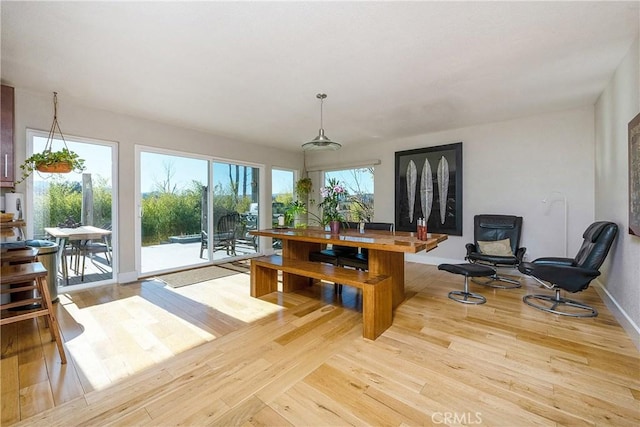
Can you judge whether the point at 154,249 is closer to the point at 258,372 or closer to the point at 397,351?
the point at 258,372

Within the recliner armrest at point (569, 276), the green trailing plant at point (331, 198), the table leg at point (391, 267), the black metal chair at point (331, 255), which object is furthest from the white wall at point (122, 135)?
the recliner armrest at point (569, 276)

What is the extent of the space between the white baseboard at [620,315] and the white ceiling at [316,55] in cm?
228

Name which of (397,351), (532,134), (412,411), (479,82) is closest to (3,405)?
(412,411)

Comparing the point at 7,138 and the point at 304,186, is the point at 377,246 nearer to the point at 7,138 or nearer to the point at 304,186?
the point at 7,138

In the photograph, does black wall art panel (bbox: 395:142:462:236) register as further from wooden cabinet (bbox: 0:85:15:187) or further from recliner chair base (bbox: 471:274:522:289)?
wooden cabinet (bbox: 0:85:15:187)

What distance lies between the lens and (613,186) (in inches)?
111

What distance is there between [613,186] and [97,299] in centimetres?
579

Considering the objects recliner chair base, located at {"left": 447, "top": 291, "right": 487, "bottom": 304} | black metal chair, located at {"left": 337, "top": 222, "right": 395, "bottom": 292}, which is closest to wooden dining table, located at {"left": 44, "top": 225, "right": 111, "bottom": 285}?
black metal chair, located at {"left": 337, "top": 222, "right": 395, "bottom": 292}

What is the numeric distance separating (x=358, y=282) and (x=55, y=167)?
134 inches

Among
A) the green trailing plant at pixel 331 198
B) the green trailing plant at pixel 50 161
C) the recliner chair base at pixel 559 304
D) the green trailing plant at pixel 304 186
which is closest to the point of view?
the recliner chair base at pixel 559 304

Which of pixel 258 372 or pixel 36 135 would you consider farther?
pixel 36 135

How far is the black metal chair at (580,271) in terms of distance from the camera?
254cm

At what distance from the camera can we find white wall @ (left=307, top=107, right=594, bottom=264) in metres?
3.76

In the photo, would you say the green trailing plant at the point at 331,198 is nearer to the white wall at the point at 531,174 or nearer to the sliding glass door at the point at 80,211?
the white wall at the point at 531,174
